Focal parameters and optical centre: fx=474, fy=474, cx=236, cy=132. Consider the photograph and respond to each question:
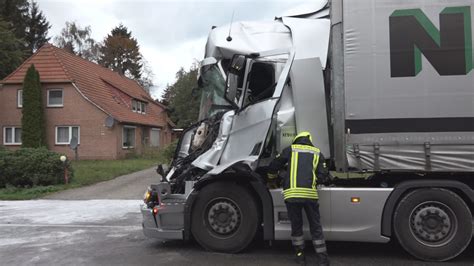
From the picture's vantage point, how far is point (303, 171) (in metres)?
6.02

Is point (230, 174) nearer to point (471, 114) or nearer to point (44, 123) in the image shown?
point (471, 114)

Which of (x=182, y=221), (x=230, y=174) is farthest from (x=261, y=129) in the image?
(x=182, y=221)

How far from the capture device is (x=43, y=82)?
90.3 ft

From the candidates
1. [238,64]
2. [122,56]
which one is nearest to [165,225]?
[238,64]

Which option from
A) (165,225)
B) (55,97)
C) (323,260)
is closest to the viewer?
(323,260)

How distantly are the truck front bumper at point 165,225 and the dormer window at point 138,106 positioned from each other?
2833cm

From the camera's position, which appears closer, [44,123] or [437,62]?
[437,62]

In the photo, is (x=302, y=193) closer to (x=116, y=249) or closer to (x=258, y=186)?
(x=258, y=186)

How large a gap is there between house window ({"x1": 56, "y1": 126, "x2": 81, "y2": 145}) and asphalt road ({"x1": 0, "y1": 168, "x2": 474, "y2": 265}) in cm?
1781

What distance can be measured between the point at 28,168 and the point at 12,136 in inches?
561

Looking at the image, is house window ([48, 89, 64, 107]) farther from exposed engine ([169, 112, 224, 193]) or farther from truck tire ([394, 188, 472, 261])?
truck tire ([394, 188, 472, 261])

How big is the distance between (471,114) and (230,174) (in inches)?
125

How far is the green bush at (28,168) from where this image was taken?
15391mm

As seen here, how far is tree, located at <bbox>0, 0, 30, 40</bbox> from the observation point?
47.3 meters
